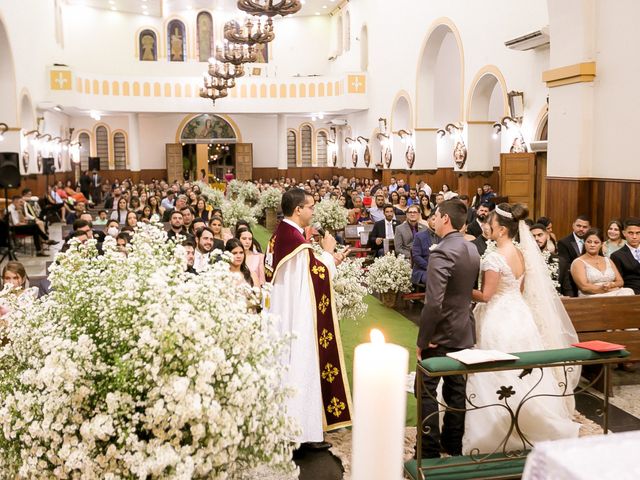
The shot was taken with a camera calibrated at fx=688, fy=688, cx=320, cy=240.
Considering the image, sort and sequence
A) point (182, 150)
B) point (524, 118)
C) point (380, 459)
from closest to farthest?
point (380, 459) < point (524, 118) < point (182, 150)

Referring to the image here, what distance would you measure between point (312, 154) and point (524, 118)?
66.5ft

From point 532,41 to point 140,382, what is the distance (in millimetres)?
12681

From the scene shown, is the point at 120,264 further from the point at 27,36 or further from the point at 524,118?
the point at 27,36

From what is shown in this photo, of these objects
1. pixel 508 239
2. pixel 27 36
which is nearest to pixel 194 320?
pixel 508 239

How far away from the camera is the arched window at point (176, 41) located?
31688mm

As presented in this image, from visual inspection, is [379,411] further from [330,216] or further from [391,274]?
[330,216]

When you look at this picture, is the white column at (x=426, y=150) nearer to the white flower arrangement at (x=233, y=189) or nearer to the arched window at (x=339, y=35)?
the white flower arrangement at (x=233, y=189)

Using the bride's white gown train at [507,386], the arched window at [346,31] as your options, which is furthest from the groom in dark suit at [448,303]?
the arched window at [346,31]

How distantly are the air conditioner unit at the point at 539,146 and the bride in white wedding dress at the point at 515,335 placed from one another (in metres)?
9.04

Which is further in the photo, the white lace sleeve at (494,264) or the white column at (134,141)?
the white column at (134,141)

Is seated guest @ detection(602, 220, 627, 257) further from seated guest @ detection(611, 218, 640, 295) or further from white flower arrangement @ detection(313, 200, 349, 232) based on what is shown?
white flower arrangement @ detection(313, 200, 349, 232)

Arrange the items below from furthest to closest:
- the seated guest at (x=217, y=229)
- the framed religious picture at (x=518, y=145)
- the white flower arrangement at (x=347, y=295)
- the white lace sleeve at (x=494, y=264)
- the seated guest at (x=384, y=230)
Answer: the framed religious picture at (x=518, y=145) < the seated guest at (x=384, y=230) < the seated guest at (x=217, y=229) < the white flower arrangement at (x=347, y=295) < the white lace sleeve at (x=494, y=264)

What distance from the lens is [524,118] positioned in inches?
581

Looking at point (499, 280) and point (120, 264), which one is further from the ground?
point (120, 264)
